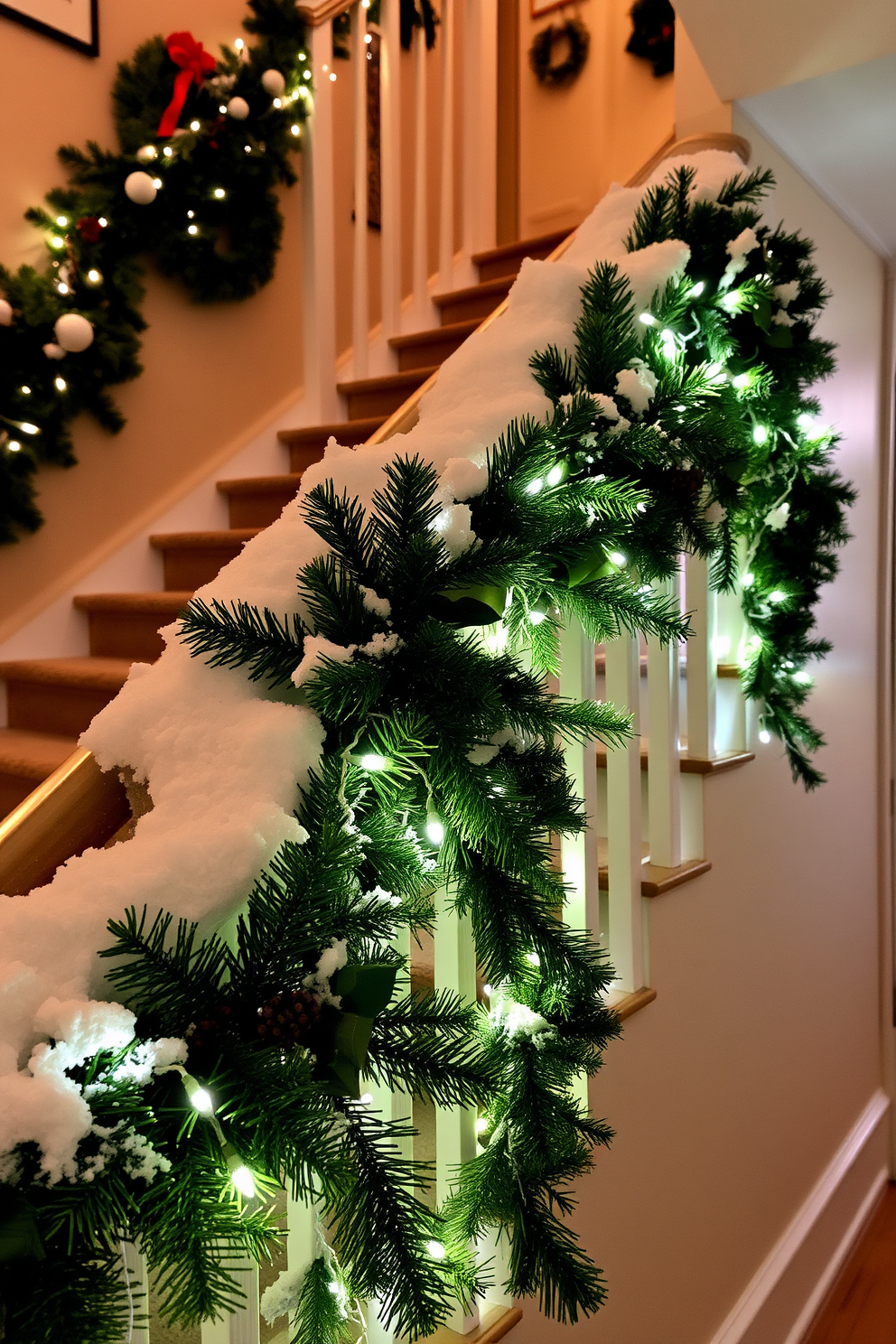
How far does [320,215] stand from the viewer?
2.60 meters

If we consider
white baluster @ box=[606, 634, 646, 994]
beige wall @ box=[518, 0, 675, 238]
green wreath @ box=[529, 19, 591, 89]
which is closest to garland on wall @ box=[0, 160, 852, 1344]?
white baluster @ box=[606, 634, 646, 994]

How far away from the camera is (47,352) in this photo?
94.0 inches

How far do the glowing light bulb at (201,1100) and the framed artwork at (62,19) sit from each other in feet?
9.50

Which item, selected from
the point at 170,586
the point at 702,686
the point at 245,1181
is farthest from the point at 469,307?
the point at 245,1181

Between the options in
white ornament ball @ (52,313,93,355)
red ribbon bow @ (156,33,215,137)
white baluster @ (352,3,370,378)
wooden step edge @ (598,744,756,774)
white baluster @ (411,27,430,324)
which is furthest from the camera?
white baluster @ (411,27,430,324)

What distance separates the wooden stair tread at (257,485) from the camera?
2.54 m

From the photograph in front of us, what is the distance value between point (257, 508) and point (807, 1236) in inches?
92.7

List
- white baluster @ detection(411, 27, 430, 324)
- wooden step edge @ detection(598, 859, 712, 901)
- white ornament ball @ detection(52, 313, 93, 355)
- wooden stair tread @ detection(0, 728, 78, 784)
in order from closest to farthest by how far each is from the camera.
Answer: wooden step edge @ detection(598, 859, 712, 901) < wooden stair tread @ detection(0, 728, 78, 784) < white ornament ball @ detection(52, 313, 93, 355) < white baluster @ detection(411, 27, 430, 324)

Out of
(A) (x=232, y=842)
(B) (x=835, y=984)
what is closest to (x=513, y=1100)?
(A) (x=232, y=842)

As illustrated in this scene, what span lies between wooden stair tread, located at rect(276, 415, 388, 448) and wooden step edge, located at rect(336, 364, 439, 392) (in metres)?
0.08

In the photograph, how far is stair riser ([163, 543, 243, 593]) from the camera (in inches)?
98.9

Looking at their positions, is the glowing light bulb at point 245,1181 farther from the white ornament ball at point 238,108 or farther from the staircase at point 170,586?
the white ornament ball at point 238,108

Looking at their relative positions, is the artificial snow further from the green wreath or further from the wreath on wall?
the green wreath

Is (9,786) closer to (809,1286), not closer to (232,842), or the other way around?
(232,842)
